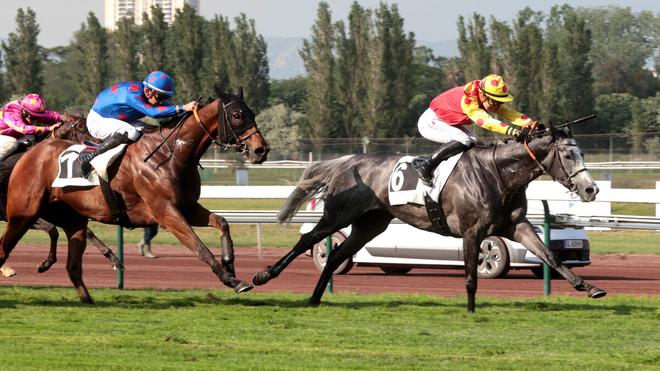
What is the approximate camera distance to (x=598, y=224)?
45.3 ft

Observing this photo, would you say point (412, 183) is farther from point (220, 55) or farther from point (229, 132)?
point (220, 55)

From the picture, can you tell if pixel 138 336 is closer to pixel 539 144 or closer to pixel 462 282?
pixel 539 144

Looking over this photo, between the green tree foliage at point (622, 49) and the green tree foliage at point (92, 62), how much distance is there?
112ft

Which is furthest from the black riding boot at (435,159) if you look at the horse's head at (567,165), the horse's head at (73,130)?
the horse's head at (73,130)

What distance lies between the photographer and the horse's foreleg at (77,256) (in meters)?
11.9

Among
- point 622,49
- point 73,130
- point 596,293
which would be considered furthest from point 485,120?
point 622,49

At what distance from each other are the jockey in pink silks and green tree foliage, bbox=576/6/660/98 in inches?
2689

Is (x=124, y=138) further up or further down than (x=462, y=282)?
further up

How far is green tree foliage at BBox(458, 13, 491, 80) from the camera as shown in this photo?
50781 millimetres

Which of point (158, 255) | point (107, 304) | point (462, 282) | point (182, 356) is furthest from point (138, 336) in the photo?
point (158, 255)

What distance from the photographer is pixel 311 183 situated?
1249 cm

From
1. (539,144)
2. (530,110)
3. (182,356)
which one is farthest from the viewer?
(530,110)

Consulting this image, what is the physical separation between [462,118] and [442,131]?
0.22 metres

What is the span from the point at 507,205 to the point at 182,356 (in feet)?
13.2
